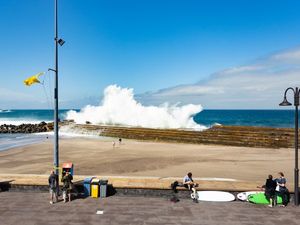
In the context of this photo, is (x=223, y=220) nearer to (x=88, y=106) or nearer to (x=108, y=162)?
(x=108, y=162)

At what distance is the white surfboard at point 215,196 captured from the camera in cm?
1317

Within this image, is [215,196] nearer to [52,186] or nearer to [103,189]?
[103,189]

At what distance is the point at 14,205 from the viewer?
41.1 ft

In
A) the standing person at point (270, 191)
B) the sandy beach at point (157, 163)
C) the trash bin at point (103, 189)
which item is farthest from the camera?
the sandy beach at point (157, 163)

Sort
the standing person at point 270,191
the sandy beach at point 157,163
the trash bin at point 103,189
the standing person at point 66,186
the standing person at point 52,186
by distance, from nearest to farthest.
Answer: the standing person at point 270,191 → the standing person at point 52,186 → the standing person at point 66,186 → the trash bin at point 103,189 → the sandy beach at point 157,163

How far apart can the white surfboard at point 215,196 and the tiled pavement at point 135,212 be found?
256 mm

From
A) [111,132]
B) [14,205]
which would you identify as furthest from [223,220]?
[111,132]

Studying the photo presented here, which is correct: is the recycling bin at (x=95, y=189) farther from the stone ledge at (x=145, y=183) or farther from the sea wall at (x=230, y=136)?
the sea wall at (x=230, y=136)

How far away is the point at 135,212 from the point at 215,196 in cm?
373

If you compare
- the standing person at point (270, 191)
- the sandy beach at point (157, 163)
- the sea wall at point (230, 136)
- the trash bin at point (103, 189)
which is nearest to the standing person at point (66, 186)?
the trash bin at point (103, 189)

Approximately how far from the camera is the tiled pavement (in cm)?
1100

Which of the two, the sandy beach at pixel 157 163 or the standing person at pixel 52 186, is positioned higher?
the standing person at pixel 52 186

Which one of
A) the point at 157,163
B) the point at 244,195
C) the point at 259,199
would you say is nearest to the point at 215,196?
the point at 244,195

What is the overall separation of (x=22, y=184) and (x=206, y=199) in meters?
8.52
